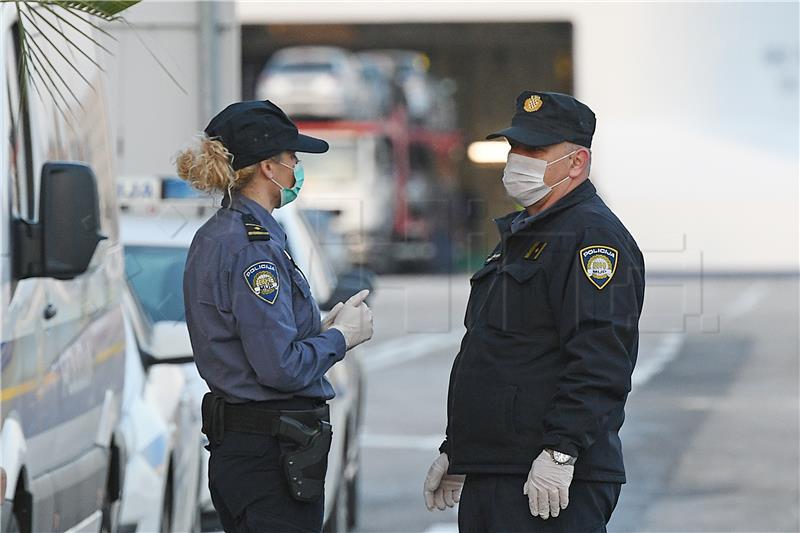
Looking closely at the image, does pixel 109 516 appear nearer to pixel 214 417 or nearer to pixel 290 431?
pixel 214 417

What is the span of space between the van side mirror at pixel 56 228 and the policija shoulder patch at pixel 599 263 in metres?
1.58

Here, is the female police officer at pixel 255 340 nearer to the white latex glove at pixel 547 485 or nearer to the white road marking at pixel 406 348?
the white latex glove at pixel 547 485

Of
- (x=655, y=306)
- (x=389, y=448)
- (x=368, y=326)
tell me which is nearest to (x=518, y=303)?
(x=368, y=326)

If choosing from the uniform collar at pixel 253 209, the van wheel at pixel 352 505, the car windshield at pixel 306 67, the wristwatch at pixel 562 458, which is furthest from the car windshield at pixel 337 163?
the wristwatch at pixel 562 458

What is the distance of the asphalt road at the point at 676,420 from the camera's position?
9211 mm

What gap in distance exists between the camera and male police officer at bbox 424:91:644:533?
4.02 meters

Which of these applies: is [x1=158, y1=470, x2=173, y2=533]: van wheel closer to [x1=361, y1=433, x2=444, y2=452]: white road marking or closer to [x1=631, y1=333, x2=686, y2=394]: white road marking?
[x1=361, y1=433, x2=444, y2=452]: white road marking

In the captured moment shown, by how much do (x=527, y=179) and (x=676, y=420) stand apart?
30.5 feet

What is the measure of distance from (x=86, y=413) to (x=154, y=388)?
4.10 feet

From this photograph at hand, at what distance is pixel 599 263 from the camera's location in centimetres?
406

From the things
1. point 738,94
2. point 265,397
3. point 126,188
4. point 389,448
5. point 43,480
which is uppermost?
point 738,94

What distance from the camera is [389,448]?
1175 cm

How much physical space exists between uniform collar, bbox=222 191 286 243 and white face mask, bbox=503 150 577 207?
648mm

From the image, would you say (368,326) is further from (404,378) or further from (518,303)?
(404,378)
